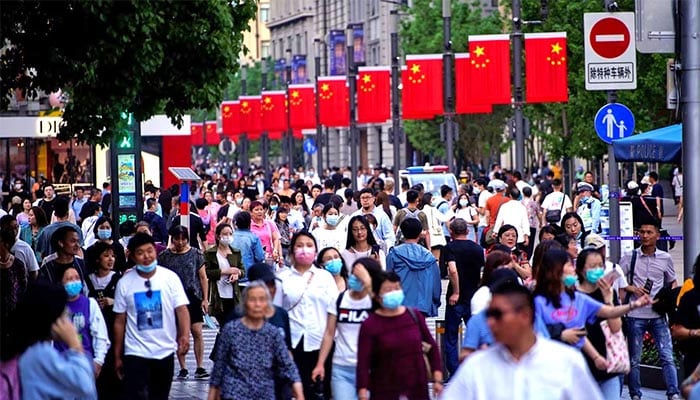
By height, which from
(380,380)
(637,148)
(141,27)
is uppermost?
(141,27)

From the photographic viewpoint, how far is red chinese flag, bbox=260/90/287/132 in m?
73.4

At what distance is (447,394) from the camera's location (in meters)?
7.00

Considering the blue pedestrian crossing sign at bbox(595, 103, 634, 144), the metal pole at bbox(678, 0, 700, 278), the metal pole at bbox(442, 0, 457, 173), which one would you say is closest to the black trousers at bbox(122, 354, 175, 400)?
the metal pole at bbox(678, 0, 700, 278)

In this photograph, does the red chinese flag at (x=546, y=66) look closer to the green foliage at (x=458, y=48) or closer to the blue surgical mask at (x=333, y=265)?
the green foliage at (x=458, y=48)

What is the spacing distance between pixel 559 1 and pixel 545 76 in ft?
29.0

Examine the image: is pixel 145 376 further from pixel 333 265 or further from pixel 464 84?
pixel 464 84

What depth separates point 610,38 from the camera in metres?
19.0

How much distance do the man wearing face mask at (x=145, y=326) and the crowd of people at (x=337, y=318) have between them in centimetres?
1

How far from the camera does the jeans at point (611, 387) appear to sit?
11.8 m

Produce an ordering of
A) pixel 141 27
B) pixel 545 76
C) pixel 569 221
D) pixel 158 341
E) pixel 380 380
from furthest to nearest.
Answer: pixel 545 76 < pixel 569 221 < pixel 141 27 < pixel 158 341 < pixel 380 380

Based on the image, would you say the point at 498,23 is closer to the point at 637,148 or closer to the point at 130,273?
the point at 637,148

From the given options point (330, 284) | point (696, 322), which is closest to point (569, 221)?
point (330, 284)

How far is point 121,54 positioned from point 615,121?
7.52 m

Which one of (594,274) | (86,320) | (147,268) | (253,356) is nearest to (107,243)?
(147,268)
